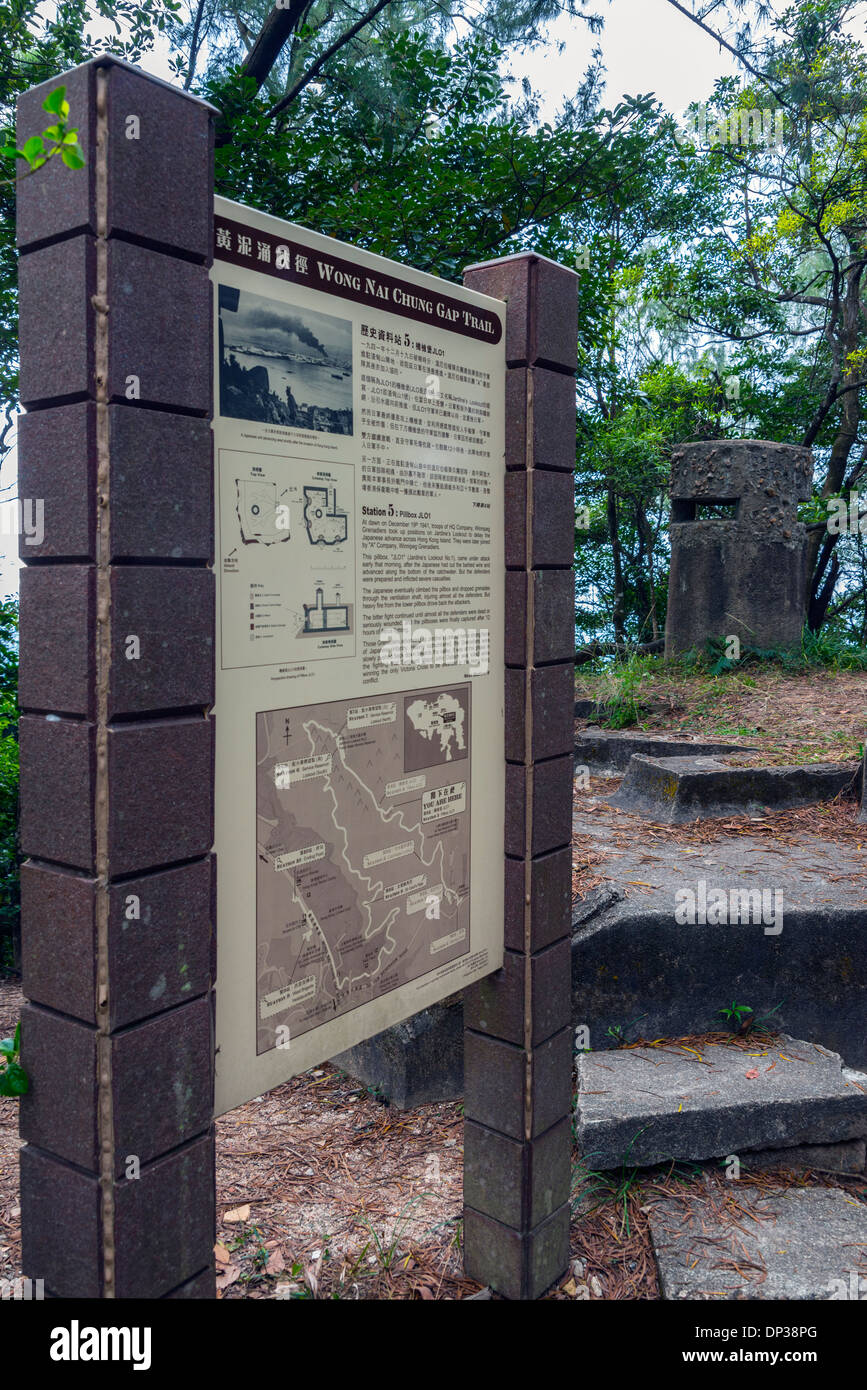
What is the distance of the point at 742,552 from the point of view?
789cm

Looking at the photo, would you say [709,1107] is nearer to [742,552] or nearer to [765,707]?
[765,707]

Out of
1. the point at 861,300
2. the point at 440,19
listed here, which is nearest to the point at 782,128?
the point at 861,300

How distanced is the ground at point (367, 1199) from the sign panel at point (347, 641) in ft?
3.24

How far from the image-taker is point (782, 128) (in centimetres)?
1128

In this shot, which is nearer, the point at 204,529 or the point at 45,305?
the point at 45,305

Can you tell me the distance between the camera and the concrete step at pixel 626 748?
5787mm

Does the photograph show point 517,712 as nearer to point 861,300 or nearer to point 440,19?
point 440,19

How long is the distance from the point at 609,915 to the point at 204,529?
251cm

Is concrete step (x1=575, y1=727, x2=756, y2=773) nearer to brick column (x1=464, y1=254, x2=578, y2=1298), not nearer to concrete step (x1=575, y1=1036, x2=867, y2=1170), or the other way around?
concrete step (x1=575, y1=1036, x2=867, y2=1170)

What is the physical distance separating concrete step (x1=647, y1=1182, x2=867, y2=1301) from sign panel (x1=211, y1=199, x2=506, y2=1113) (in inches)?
43.4

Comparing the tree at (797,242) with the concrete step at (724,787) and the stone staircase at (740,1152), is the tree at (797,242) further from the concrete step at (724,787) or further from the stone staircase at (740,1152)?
the stone staircase at (740,1152)

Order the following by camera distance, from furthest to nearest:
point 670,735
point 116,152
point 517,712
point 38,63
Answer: point 38,63, point 670,735, point 517,712, point 116,152

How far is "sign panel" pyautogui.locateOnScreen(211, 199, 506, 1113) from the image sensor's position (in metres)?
1.79

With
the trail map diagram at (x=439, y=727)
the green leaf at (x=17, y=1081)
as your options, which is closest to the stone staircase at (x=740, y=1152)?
the trail map diagram at (x=439, y=727)
